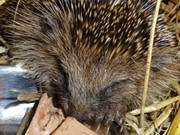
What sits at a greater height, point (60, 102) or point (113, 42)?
point (113, 42)

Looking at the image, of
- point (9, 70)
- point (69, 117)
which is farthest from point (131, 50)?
point (9, 70)

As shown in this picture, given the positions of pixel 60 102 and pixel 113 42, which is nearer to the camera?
pixel 113 42

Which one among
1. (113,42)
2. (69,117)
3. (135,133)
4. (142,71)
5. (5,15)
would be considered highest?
(5,15)

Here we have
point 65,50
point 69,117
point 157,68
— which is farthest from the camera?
point 157,68

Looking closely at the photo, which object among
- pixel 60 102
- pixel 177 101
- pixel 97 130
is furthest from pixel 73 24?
pixel 177 101

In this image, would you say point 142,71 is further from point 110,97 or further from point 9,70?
point 9,70

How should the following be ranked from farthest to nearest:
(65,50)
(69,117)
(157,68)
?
(157,68), (65,50), (69,117)

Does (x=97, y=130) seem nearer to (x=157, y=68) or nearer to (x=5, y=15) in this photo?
(x=157, y=68)
